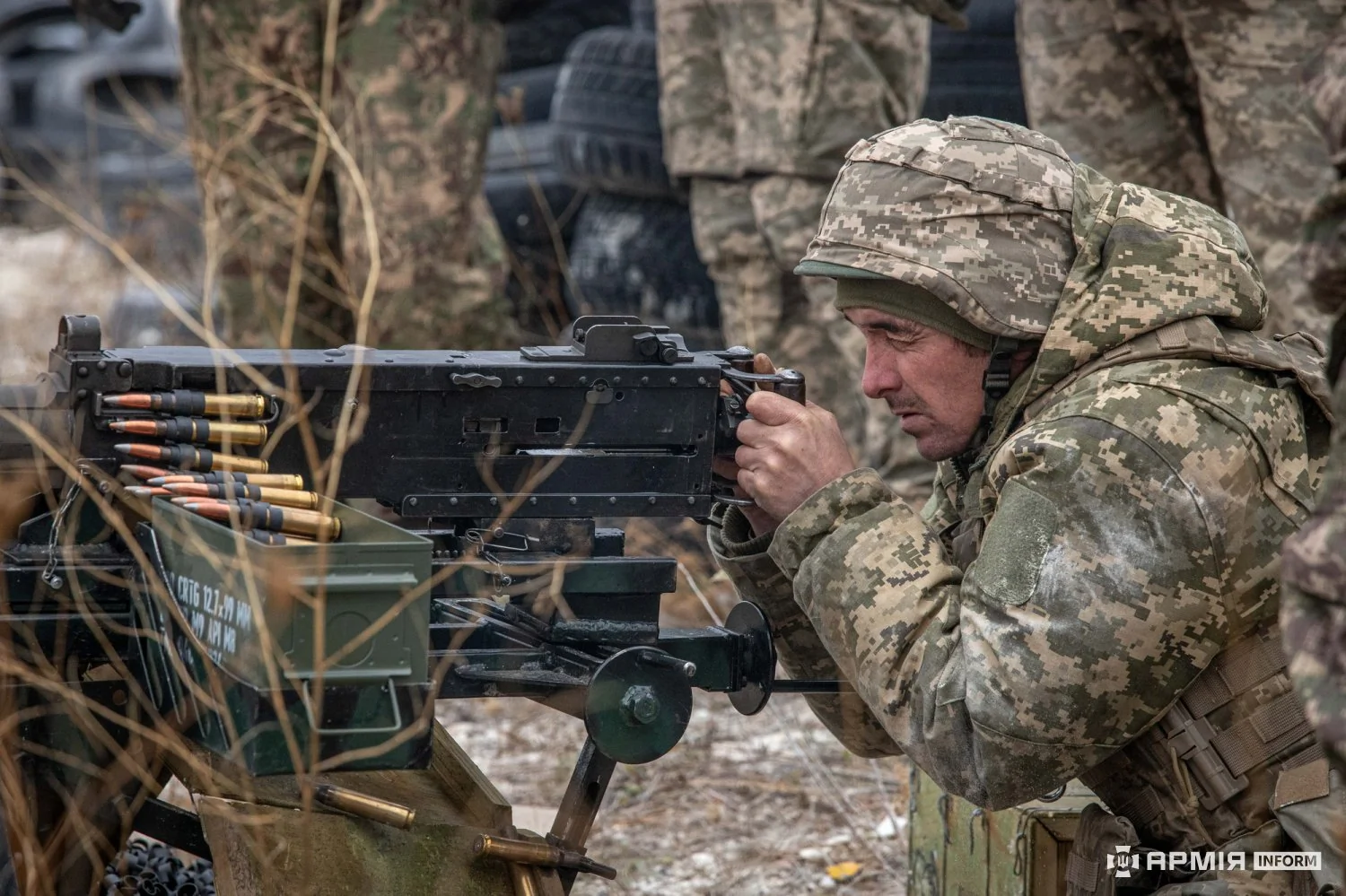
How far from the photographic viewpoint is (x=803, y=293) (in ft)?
19.4

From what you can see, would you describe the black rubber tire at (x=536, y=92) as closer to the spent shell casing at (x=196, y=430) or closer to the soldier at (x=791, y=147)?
the soldier at (x=791, y=147)

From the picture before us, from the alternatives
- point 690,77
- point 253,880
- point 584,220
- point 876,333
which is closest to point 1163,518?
point 876,333

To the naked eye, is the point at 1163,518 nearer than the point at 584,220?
Yes

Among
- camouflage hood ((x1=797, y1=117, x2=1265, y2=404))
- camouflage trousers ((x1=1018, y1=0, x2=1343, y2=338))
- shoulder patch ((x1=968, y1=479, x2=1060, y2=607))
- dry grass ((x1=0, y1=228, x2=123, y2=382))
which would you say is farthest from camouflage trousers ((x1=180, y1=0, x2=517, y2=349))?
shoulder patch ((x1=968, y1=479, x2=1060, y2=607))

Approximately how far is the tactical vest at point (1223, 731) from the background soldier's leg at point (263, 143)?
12.5ft

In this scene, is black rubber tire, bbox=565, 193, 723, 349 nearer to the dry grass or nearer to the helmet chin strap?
the dry grass

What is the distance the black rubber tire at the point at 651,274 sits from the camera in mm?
6973

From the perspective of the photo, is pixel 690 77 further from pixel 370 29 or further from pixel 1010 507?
pixel 1010 507

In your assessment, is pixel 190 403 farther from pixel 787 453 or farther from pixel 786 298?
pixel 786 298

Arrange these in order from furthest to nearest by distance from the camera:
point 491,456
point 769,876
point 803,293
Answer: point 803,293 → point 769,876 → point 491,456

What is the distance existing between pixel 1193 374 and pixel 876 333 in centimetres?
51

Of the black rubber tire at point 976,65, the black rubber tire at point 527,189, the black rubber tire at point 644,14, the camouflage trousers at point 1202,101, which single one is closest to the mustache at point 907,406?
the camouflage trousers at point 1202,101

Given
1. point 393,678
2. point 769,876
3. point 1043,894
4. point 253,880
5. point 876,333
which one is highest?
point 876,333

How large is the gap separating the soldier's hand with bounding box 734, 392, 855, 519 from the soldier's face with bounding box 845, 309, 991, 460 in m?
0.13
